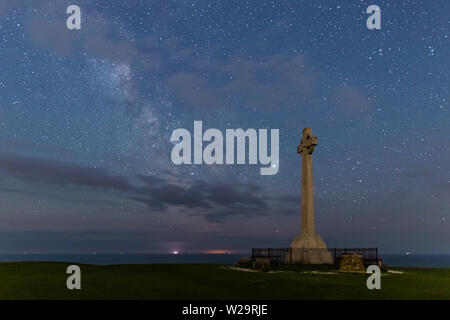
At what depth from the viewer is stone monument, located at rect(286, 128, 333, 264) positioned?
35.3 m

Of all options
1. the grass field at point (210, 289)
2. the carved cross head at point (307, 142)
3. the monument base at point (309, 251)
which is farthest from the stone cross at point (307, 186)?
the grass field at point (210, 289)

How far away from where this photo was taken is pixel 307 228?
36906mm

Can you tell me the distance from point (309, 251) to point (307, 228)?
2338mm

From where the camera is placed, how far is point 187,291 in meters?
17.5

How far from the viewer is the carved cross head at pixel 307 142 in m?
37.5

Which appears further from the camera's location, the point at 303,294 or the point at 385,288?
the point at 385,288

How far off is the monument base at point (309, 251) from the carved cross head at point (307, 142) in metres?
7.70

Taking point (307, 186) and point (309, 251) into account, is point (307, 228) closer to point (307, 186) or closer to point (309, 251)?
point (309, 251)

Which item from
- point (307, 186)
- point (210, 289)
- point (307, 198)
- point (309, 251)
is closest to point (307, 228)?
point (309, 251)

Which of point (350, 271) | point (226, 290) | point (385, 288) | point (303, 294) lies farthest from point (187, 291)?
point (350, 271)

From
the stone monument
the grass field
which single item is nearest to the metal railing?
the stone monument
